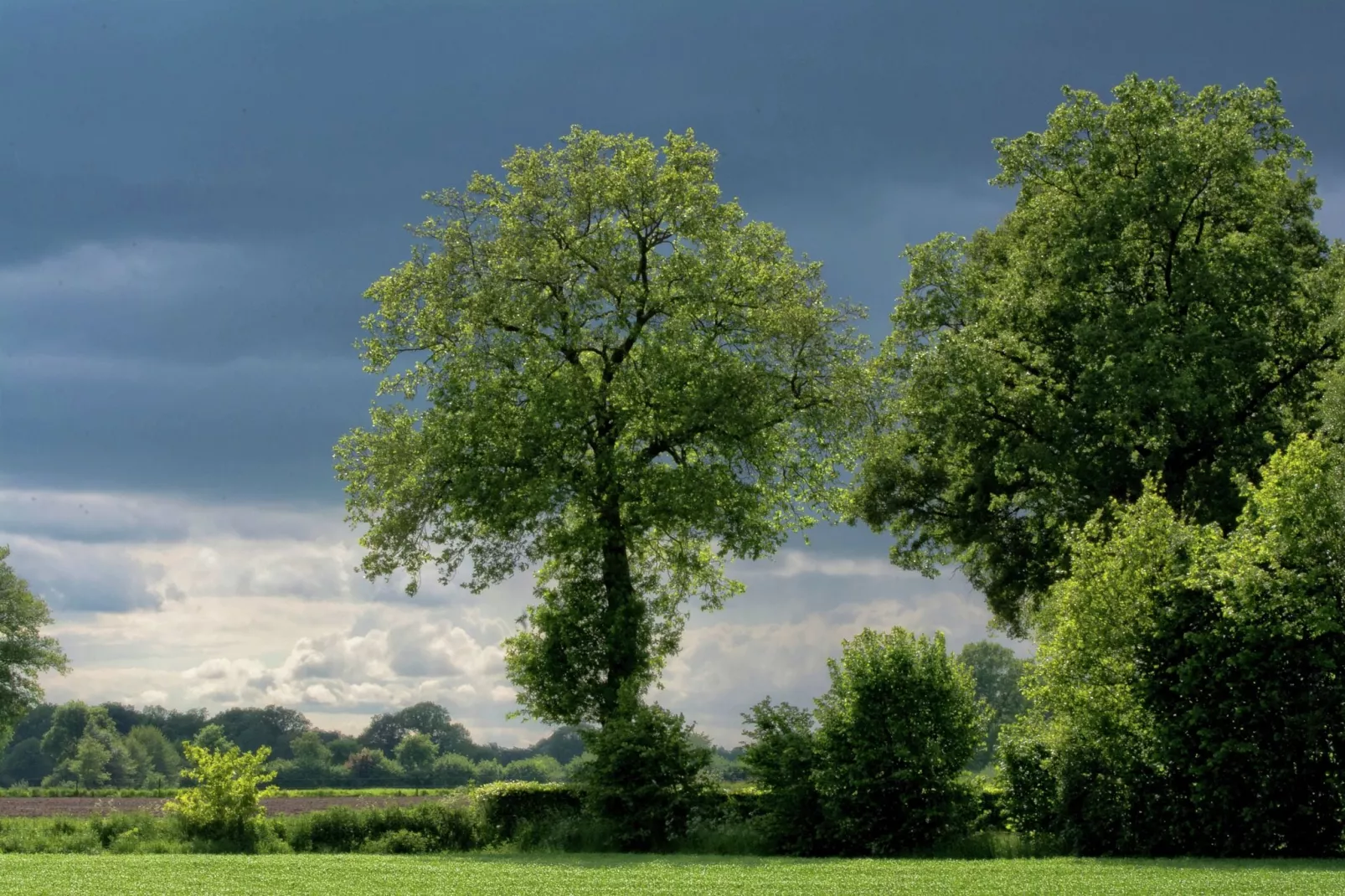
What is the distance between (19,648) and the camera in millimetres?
60125

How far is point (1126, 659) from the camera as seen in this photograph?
972 inches

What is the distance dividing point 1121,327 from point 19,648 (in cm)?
5406

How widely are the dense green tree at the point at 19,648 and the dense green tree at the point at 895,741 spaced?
48.9 m

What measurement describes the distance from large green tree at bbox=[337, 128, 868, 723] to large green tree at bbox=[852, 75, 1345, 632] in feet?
15.2

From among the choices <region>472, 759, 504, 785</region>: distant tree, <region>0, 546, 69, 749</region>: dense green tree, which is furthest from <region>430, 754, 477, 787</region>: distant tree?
<region>0, 546, 69, 749</region>: dense green tree

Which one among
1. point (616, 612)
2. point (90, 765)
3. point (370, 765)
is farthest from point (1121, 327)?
point (90, 765)

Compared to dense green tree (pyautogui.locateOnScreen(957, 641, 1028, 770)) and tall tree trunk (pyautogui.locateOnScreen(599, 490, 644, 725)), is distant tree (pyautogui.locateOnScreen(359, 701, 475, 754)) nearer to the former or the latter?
dense green tree (pyautogui.locateOnScreen(957, 641, 1028, 770))

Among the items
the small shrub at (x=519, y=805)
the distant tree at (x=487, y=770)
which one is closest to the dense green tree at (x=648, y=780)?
the small shrub at (x=519, y=805)

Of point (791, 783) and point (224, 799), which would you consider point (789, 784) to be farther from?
point (224, 799)

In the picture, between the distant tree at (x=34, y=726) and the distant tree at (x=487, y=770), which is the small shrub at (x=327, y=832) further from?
the distant tree at (x=34, y=726)

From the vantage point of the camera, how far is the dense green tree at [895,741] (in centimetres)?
2555

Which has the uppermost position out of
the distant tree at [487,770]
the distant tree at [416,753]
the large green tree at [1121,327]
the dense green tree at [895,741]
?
the large green tree at [1121,327]

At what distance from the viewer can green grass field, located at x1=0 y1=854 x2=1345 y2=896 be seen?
17.0 metres

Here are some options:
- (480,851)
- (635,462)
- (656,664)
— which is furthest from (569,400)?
(480,851)
